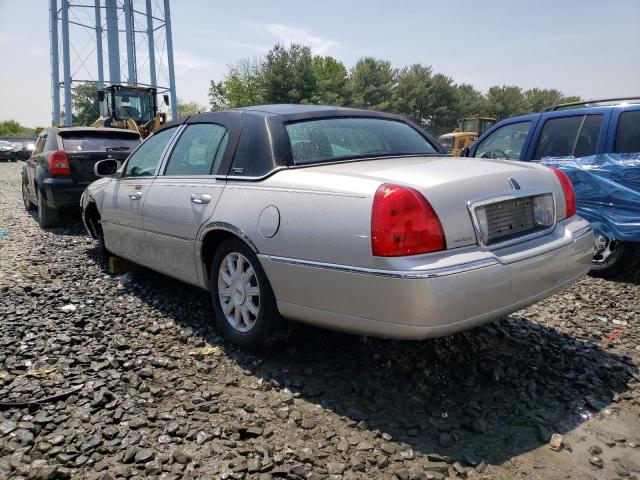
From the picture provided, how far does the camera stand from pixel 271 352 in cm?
336

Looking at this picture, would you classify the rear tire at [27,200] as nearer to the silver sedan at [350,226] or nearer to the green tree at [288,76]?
the silver sedan at [350,226]

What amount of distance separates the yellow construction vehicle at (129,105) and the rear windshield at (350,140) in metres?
16.1

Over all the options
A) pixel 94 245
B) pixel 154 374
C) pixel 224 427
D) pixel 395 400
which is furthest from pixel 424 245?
pixel 94 245

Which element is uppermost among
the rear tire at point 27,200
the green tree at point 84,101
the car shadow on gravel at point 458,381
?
the green tree at point 84,101

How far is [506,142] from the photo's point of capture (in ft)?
20.3

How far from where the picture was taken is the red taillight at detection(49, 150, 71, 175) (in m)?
7.60

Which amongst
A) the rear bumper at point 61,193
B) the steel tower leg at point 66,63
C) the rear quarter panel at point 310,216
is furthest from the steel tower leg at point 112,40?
the rear quarter panel at point 310,216

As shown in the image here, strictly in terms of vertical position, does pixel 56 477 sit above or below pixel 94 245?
below

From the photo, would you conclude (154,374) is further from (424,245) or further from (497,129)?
(497,129)

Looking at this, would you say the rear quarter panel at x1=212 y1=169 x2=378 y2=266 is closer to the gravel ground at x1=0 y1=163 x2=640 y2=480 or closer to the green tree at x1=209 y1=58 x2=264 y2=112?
the gravel ground at x1=0 y1=163 x2=640 y2=480

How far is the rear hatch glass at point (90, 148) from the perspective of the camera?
7.70m

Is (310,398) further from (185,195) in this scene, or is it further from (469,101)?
(469,101)

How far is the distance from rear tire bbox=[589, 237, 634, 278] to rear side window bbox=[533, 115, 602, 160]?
961mm

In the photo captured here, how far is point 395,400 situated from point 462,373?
1.72 feet
